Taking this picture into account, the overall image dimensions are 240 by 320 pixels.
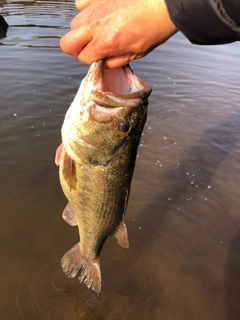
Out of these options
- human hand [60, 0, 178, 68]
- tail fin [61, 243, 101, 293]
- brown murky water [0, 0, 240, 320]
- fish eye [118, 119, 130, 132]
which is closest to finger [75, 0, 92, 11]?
human hand [60, 0, 178, 68]

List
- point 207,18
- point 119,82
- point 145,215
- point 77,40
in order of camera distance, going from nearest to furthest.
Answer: point 207,18 → point 77,40 → point 119,82 → point 145,215

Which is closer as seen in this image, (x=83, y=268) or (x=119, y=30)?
(x=119, y=30)

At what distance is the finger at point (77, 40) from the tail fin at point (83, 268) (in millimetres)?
2112

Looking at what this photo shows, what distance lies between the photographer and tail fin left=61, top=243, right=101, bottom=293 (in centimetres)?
305

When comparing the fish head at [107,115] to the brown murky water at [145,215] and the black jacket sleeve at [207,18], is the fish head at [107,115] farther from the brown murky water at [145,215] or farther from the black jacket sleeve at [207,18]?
the brown murky water at [145,215]

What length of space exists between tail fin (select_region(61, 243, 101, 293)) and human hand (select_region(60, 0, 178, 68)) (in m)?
2.11

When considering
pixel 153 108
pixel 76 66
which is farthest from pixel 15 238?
→ pixel 76 66

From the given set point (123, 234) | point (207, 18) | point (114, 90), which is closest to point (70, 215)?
point (123, 234)

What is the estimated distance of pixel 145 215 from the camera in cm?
460

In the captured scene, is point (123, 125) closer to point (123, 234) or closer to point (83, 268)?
point (123, 234)

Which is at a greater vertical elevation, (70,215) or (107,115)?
(107,115)

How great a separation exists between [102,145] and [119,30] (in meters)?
1.02

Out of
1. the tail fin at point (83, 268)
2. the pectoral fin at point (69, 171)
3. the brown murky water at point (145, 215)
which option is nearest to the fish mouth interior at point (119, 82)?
the pectoral fin at point (69, 171)

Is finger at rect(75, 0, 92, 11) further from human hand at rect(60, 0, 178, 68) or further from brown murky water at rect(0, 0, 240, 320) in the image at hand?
brown murky water at rect(0, 0, 240, 320)
